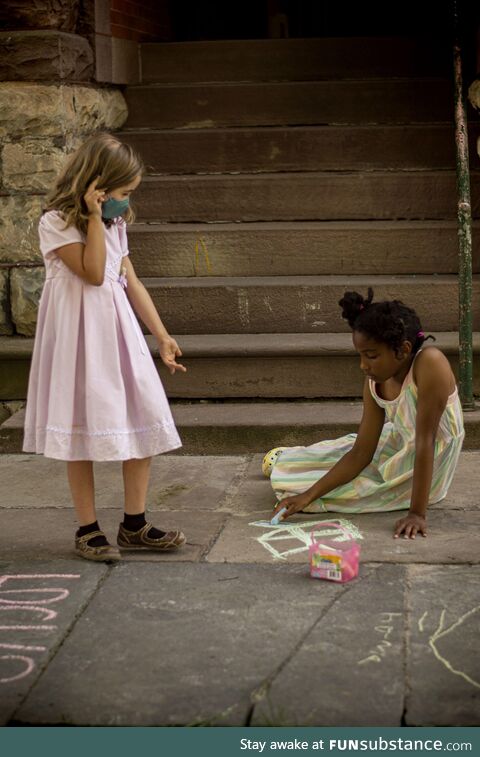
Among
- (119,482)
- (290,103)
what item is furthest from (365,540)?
(290,103)

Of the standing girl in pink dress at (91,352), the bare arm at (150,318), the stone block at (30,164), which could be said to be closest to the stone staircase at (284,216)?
the stone block at (30,164)

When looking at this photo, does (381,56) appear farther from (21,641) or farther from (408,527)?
(21,641)

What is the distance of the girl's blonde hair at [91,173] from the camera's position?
407cm

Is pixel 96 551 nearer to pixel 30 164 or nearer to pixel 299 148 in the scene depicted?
pixel 30 164

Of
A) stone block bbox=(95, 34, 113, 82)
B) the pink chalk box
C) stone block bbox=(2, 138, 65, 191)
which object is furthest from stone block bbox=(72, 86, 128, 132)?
the pink chalk box

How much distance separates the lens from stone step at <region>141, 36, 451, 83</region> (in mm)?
7590

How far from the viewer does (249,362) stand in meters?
6.08

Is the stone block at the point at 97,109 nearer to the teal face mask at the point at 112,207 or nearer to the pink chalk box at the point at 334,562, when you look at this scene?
the teal face mask at the point at 112,207

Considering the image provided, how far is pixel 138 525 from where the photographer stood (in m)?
4.35

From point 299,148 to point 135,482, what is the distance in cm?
354

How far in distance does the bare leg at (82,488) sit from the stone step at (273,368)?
182 centimetres

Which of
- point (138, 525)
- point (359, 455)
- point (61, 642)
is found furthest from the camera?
point (359, 455)

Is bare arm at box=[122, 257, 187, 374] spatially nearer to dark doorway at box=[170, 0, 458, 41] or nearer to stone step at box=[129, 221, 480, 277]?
stone step at box=[129, 221, 480, 277]

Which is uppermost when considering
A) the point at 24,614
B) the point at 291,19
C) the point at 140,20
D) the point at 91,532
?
the point at 291,19
